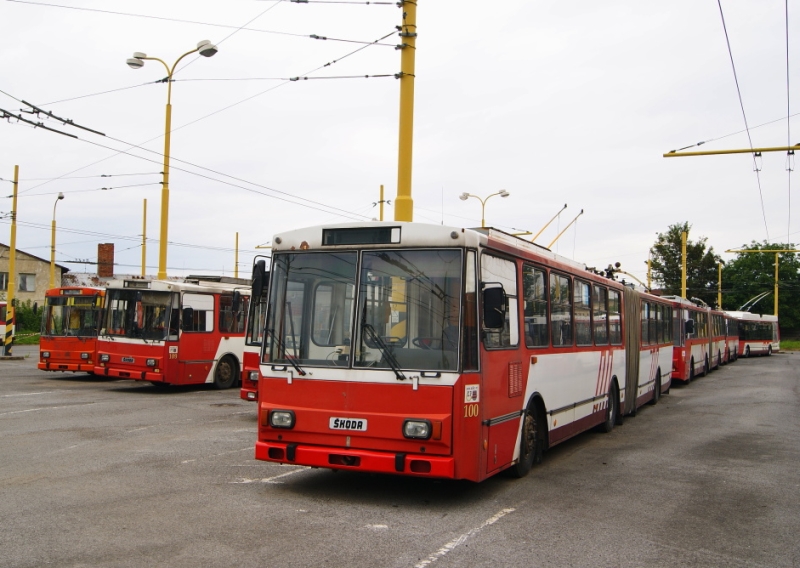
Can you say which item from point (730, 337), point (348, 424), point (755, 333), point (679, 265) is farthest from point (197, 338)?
point (679, 265)

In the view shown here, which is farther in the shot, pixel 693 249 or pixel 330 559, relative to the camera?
pixel 693 249

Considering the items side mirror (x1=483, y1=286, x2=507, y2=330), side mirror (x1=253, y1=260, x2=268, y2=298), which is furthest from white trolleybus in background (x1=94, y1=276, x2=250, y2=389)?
side mirror (x1=483, y1=286, x2=507, y2=330)

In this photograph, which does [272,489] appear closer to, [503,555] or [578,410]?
[503,555]

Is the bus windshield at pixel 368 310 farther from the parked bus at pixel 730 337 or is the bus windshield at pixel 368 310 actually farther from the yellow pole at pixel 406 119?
the parked bus at pixel 730 337

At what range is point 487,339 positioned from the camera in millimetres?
8102

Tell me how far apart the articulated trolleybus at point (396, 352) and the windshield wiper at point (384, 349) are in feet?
0.03

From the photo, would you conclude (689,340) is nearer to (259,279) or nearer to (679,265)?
(259,279)

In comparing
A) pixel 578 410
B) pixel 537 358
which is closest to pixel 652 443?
pixel 578 410

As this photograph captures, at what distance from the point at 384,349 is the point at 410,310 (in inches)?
17.8

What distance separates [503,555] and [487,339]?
2405 mm

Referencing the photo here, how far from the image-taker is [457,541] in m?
6.62

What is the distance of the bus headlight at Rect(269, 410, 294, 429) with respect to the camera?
26.9ft

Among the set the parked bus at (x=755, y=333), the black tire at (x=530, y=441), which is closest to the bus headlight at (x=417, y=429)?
the black tire at (x=530, y=441)

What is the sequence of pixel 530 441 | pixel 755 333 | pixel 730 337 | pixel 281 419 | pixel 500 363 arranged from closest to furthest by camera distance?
1. pixel 281 419
2. pixel 500 363
3. pixel 530 441
4. pixel 730 337
5. pixel 755 333
